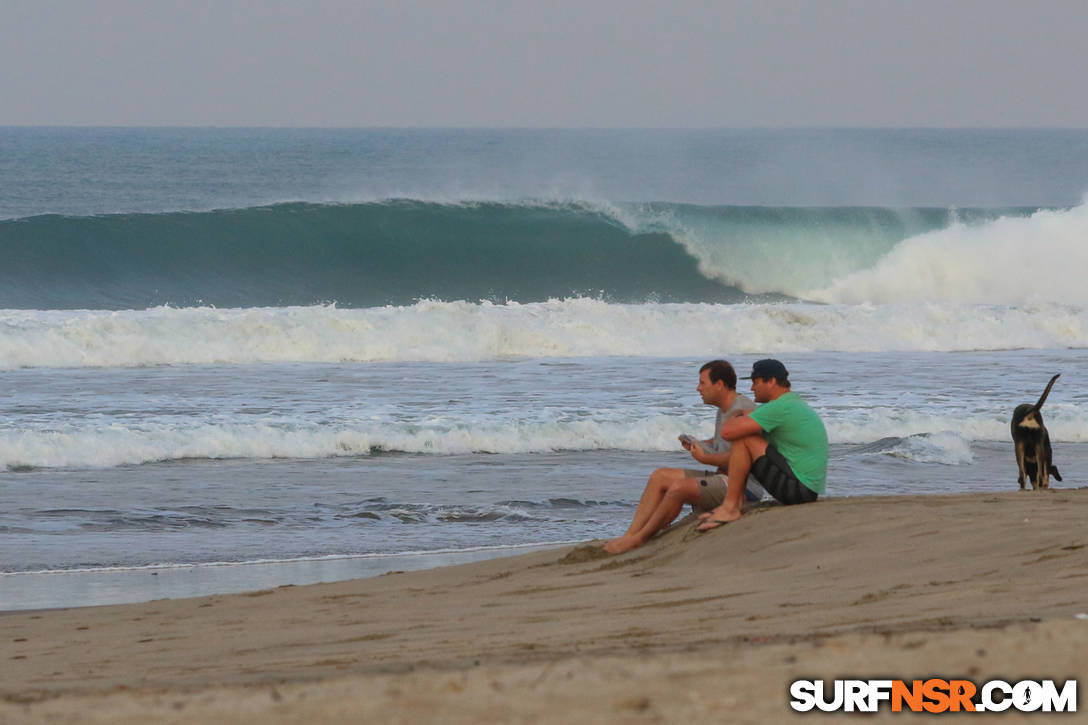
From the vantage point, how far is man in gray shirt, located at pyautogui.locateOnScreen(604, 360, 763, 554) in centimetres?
640

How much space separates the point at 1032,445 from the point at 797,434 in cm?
176

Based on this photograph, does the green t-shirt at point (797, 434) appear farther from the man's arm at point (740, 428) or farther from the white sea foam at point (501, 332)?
the white sea foam at point (501, 332)

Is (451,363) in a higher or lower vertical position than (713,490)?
higher

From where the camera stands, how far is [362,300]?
26234 millimetres

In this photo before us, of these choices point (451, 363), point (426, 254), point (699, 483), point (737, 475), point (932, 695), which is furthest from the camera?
point (426, 254)

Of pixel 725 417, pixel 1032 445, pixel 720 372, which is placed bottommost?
pixel 1032 445

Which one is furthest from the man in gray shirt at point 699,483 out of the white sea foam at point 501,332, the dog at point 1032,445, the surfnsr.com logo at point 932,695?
the white sea foam at point 501,332

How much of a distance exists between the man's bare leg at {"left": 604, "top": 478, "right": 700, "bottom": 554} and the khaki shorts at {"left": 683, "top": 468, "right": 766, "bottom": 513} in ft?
0.11

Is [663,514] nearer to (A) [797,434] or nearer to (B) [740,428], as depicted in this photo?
(B) [740,428]

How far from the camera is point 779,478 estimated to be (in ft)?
20.9

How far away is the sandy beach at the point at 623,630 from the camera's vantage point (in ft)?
9.80

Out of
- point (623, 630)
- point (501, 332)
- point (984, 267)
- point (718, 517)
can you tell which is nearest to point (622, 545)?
point (718, 517)

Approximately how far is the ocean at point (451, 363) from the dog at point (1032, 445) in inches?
69.8

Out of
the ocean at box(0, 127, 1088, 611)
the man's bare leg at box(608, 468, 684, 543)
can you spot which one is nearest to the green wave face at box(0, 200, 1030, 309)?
the ocean at box(0, 127, 1088, 611)
